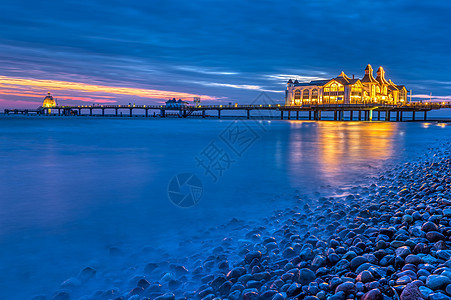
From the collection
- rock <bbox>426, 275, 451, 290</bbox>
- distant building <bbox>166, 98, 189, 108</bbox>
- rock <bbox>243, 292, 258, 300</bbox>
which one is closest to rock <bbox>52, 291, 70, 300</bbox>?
rock <bbox>243, 292, 258, 300</bbox>

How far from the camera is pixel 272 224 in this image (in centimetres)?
559

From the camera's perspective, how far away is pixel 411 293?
103 inches

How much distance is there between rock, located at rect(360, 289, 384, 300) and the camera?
2.64 m

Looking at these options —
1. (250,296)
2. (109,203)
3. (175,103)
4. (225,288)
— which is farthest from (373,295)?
(175,103)

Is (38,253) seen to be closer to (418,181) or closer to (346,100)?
(418,181)

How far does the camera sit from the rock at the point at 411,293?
2.58 metres

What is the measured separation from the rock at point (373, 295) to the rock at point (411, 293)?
0.59ft

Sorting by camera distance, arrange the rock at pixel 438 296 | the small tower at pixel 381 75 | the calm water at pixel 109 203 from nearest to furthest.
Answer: the rock at pixel 438 296 → the calm water at pixel 109 203 → the small tower at pixel 381 75

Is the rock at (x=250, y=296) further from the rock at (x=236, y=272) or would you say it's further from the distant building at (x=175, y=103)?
the distant building at (x=175, y=103)

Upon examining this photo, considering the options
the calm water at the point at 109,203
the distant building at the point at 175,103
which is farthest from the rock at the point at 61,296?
the distant building at the point at 175,103

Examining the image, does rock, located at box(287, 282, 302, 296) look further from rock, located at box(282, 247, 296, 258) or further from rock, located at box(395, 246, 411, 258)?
rock, located at box(395, 246, 411, 258)

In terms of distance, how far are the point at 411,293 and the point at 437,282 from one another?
27 centimetres

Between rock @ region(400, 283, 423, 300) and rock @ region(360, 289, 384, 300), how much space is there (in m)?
Result: 0.18

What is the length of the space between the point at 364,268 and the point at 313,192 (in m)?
4.81
